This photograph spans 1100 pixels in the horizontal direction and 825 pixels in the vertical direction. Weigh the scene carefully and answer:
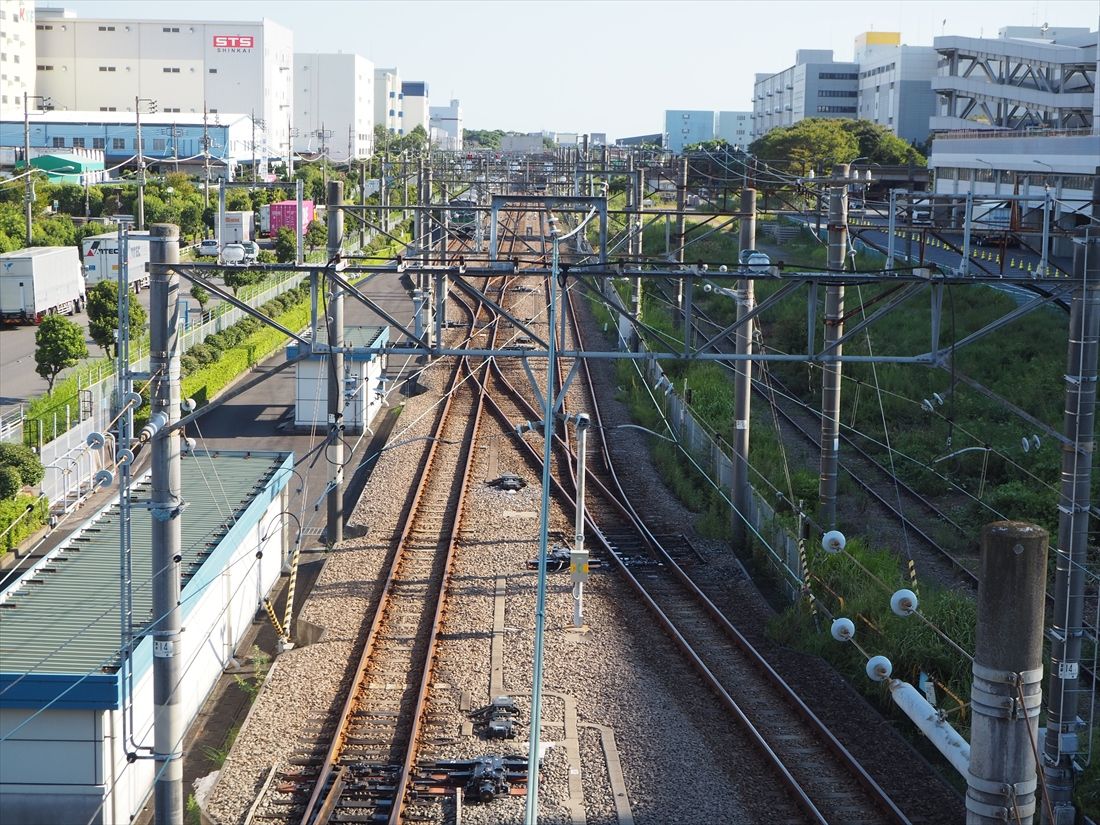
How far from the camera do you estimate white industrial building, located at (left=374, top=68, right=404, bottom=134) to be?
113438 millimetres

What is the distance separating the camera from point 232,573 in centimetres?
1103

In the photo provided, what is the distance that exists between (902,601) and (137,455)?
507 inches

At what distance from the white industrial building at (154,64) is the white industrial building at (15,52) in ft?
9.94

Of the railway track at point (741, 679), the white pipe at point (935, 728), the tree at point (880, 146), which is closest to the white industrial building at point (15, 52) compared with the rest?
the tree at point (880, 146)

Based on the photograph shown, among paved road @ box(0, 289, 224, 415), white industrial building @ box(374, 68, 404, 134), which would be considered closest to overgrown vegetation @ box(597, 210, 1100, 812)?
paved road @ box(0, 289, 224, 415)

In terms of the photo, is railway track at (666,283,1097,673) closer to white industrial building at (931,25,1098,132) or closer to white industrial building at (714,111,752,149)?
white industrial building at (931,25,1098,132)

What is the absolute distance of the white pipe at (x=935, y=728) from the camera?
200 inches

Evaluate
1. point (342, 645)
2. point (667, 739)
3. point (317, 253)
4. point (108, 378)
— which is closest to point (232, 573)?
point (342, 645)

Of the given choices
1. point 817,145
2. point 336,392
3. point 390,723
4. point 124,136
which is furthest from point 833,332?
point 124,136

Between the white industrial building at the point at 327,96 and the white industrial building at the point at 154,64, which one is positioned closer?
the white industrial building at the point at 154,64

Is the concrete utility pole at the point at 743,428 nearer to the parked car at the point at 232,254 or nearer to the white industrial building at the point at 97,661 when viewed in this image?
the white industrial building at the point at 97,661

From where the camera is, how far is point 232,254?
873cm

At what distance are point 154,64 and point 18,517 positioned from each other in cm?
6802

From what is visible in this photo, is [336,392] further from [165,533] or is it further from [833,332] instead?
[165,533]
